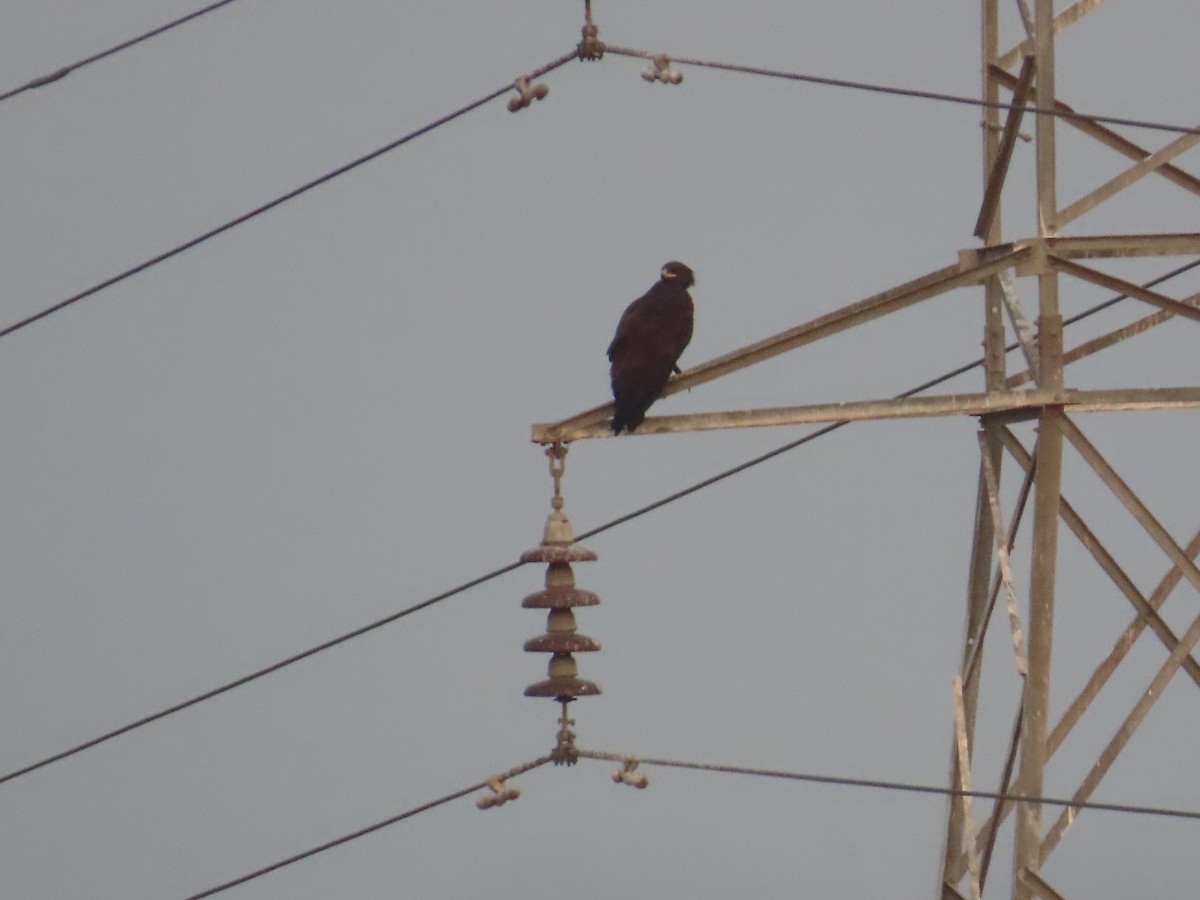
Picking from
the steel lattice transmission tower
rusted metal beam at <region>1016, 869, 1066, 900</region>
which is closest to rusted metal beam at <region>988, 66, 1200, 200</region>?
the steel lattice transmission tower

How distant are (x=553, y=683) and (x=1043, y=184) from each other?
2.91m

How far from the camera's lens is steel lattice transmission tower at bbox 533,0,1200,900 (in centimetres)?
1288

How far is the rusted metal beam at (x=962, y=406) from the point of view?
12.8 meters

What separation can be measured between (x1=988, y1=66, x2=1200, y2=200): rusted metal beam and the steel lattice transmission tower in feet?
0.03

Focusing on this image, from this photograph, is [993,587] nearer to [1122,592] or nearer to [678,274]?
[1122,592]

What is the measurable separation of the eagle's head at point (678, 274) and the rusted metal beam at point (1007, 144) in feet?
11.0

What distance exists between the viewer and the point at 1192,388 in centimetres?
1279

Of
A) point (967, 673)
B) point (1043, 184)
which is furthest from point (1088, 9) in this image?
point (967, 673)

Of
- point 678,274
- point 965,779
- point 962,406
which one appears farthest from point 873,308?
point 678,274

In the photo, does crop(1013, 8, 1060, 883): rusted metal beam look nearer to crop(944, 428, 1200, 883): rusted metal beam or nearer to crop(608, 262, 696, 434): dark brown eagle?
crop(944, 428, 1200, 883): rusted metal beam

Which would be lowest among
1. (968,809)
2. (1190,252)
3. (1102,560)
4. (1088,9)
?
(968,809)

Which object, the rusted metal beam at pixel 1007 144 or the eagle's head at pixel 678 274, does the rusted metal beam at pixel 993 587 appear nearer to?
the rusted metal beam at pixel 1007 144

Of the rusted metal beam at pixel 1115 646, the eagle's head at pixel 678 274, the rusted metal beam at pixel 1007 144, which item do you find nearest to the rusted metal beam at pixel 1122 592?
the rusted metal beam at pixel 1115 646

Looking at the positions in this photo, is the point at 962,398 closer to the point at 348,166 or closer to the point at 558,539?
the point at 558,539
